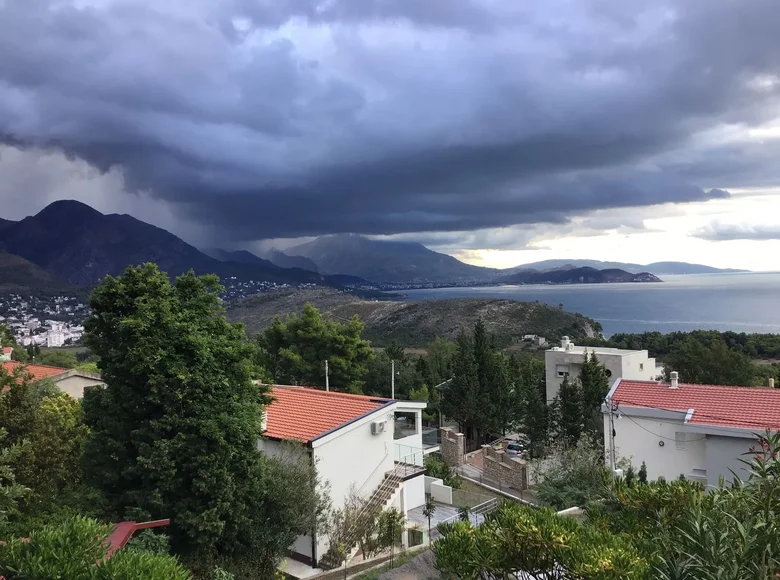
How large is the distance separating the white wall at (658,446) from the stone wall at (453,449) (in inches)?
363

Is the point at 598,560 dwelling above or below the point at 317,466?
above

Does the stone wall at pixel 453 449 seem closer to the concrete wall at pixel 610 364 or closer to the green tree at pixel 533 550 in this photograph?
the concrete wall at pixel 610 364

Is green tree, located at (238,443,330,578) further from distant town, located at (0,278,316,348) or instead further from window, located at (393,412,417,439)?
distant town, located at (0,278,316,348)

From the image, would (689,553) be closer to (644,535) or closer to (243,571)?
(644,535)

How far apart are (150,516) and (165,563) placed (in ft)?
18.8

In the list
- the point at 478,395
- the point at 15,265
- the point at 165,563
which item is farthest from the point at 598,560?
the point at 15,265

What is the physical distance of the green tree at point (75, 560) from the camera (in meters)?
5.61

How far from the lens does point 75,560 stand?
5883mm

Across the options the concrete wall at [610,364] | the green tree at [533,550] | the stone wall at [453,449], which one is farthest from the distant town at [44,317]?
the green tree at [533,550]

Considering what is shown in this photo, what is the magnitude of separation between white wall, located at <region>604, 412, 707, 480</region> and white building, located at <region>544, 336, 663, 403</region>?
1450cm

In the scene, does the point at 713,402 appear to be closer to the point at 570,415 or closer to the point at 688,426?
the point at 688,426

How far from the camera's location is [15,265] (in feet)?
462

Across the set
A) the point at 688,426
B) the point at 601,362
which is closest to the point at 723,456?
the point at 688,426

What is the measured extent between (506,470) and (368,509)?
36.4 ft
